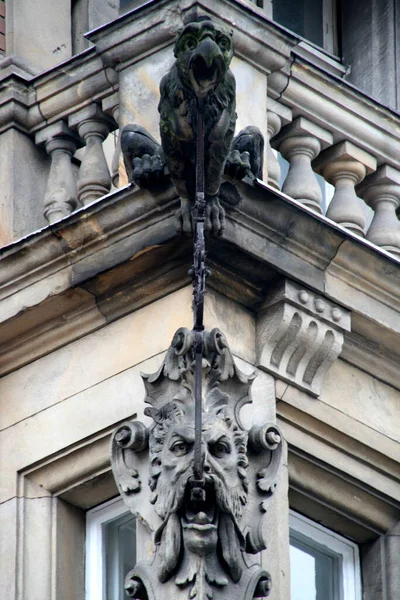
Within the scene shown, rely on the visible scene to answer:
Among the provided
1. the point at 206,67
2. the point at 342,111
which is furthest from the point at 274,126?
the point at 206,67

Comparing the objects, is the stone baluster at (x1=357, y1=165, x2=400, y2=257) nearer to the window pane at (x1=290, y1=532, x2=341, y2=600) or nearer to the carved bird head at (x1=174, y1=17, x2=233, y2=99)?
the window pane at (x1=290, y1=532, x2=341, y2=600)

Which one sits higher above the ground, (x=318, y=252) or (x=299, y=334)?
(x=318, y=252)

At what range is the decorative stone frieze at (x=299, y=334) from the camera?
43.3 ft

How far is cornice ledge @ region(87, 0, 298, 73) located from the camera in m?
13.4

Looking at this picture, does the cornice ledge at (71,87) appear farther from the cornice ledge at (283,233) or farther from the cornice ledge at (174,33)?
the cornice ledge at (283,233)

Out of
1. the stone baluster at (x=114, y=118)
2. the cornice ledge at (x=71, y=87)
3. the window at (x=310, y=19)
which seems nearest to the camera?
the stone baluster at (x=114, y=118)

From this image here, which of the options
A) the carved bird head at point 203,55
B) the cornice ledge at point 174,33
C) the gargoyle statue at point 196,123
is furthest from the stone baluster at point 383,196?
the carved bird head at point 203,55

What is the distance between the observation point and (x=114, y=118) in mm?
13742

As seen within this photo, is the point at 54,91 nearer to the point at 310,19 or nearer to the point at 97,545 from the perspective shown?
the point at 97,545

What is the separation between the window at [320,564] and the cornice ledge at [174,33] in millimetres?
1981

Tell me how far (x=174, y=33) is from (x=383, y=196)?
1.37 m

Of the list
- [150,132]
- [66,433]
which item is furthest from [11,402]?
[150,132]

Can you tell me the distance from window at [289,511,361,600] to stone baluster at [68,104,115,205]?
161cm

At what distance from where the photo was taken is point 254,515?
12.4 m
